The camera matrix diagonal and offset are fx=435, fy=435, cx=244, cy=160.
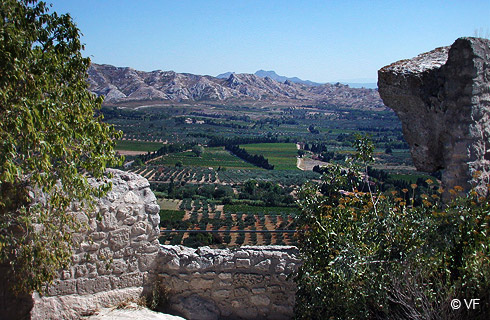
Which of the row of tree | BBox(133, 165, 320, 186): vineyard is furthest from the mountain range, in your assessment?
BBox(133, 165, 320, 186): vineyard

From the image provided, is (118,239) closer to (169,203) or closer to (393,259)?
(393,259)

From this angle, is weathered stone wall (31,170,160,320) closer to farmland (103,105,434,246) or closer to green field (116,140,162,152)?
farmland (103,105,434,246)

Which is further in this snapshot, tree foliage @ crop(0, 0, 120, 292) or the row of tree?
the row of tree

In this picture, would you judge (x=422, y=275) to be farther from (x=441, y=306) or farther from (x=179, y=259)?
(x=179, y=259)

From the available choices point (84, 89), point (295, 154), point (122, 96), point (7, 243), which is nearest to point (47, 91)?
point (84, 89)

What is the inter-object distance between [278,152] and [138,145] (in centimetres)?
2278

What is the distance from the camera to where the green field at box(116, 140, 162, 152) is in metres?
64.9

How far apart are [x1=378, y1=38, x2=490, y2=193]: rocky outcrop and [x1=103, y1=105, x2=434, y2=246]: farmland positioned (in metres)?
1.27

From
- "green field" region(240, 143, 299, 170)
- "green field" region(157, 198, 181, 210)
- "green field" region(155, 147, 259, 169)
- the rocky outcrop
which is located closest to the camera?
the rocky outcrop

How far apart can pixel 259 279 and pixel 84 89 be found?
321 cm

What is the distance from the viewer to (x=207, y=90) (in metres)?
156

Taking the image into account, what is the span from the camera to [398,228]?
4.30m

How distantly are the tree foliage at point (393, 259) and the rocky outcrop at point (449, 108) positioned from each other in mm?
875

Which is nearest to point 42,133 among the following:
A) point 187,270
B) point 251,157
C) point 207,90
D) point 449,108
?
point 187,270
